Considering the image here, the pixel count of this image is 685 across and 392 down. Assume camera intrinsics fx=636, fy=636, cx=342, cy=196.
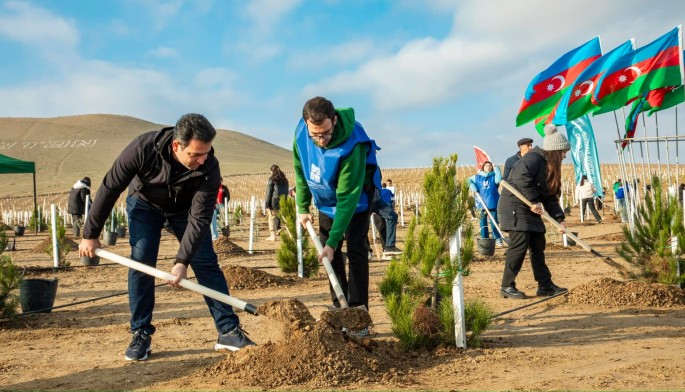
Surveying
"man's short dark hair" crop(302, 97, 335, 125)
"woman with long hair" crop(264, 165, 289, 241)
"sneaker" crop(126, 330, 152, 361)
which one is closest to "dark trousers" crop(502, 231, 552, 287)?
"man's short dark hair" crop(302, 97, 335, 125)

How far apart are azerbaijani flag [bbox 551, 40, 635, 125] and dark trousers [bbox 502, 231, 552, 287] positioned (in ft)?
8.72

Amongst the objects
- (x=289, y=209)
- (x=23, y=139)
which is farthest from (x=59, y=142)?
(x=289, y=209)

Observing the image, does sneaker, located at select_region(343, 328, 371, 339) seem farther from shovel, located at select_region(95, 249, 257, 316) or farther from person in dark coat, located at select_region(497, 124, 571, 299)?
person in dark coat, located at select_region(497, 124, 571, 299)

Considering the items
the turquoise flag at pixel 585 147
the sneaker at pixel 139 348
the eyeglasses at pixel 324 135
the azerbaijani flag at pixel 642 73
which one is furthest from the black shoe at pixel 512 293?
the turquoise flag at pixel 585 147

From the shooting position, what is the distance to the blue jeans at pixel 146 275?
450cm

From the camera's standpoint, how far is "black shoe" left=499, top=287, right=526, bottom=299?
681cm

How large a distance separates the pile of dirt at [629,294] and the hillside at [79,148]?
209 ft

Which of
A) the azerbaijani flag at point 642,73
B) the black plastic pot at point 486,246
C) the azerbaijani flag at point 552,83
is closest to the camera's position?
the azerbaijani flag at point 642,73

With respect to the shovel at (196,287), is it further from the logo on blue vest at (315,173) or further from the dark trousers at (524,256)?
the dark trousers at (524,256)

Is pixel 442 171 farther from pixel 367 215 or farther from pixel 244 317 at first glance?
pixel 244 317

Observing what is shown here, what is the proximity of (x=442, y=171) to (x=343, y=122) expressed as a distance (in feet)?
2.60

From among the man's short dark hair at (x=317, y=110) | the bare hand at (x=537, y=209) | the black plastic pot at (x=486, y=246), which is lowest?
the black plastic pot at (x=486, y=246)

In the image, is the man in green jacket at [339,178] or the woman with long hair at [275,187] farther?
the woman with long hair at [275,187]

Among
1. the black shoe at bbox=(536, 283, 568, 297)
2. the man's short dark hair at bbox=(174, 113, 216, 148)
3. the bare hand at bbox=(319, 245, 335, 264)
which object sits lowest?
the black shoe at bbox=(536, 283, 568, 297)
